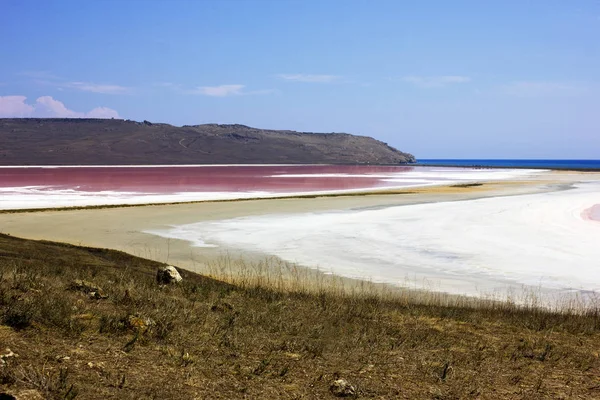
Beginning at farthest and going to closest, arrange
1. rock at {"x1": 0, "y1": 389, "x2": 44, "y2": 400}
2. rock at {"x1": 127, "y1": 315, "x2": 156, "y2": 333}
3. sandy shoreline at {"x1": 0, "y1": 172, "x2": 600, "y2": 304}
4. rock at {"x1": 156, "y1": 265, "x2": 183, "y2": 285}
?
sandy shoreline at {"x1": 0, "y1": 172, "x2": 600, "y2": 304}, rock at {"x1": 156, "y1": 265, "x2": 183, "y2": 285}, rock at {"x1": 127, "y1": 315, "x2": 156, "y2": 333}, rock at {"x1": 0, "y1": 389, "x2": 44, "y2": 400}

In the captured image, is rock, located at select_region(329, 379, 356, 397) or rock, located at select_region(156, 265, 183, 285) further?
rock, located at select_region(156, 265, 183, 285)

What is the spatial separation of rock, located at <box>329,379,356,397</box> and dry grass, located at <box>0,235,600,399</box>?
0.11m

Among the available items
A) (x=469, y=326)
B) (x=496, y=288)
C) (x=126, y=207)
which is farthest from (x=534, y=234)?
(x=126, y=207)

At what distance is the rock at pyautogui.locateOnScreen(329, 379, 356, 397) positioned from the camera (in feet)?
20.5

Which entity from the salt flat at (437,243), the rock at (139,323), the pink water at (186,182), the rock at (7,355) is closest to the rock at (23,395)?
the rock at (7,355)

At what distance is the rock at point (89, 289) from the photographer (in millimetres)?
9188

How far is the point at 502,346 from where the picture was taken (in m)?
8.72

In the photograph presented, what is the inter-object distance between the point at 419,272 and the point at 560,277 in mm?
3658

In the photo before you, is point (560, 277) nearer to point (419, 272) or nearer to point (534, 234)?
point (419, 272)

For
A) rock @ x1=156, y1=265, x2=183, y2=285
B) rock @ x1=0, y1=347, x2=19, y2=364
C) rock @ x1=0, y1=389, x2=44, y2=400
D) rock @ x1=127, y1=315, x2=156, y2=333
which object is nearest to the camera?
rock @ x1=0, y1=389, x2=44, y2=400

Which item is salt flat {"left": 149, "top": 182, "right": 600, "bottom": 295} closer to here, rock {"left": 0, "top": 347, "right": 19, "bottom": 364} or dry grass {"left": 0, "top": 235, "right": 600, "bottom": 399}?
dry grass {"left": 0, "top": 235, "right": 600, "bottom": 399}

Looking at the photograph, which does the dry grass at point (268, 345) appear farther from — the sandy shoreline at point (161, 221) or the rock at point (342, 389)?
the sandy shoreline at point (161, 221)

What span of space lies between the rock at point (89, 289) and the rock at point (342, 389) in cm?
433

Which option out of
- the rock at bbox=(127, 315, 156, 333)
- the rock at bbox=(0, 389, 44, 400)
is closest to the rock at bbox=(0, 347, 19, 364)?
the rock at bbox=(0, 389, 44, 400)
